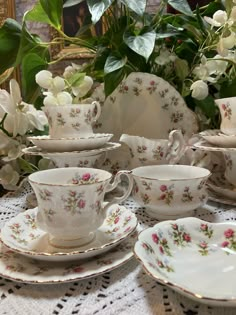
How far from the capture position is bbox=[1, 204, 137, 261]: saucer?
41cm

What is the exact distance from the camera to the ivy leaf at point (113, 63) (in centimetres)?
74

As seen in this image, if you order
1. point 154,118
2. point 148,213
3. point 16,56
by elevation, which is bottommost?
point 148,213

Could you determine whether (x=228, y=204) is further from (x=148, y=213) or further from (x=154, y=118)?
(x=154, y=118)

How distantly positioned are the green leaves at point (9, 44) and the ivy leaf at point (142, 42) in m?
0.23

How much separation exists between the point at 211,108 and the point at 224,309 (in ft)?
1.73

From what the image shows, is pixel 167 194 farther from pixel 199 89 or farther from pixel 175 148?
pixel 199 89

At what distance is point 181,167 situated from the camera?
65cm

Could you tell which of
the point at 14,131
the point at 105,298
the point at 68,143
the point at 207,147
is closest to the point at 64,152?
the point at 68,143

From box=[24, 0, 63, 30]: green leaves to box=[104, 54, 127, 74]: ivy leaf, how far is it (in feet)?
0.52

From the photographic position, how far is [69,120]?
710 mm

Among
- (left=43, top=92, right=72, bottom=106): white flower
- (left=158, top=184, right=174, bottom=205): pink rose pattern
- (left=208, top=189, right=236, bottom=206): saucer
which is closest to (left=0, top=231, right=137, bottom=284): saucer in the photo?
(left=158, top=184, right=174, bottom=205): pink rose pattern

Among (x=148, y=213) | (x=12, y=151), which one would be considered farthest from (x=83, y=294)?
(x=12, y=151)

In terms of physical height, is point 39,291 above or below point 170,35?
below

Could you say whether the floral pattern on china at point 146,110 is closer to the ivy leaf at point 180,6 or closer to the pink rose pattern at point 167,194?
the ivy leaf at point 180,6
